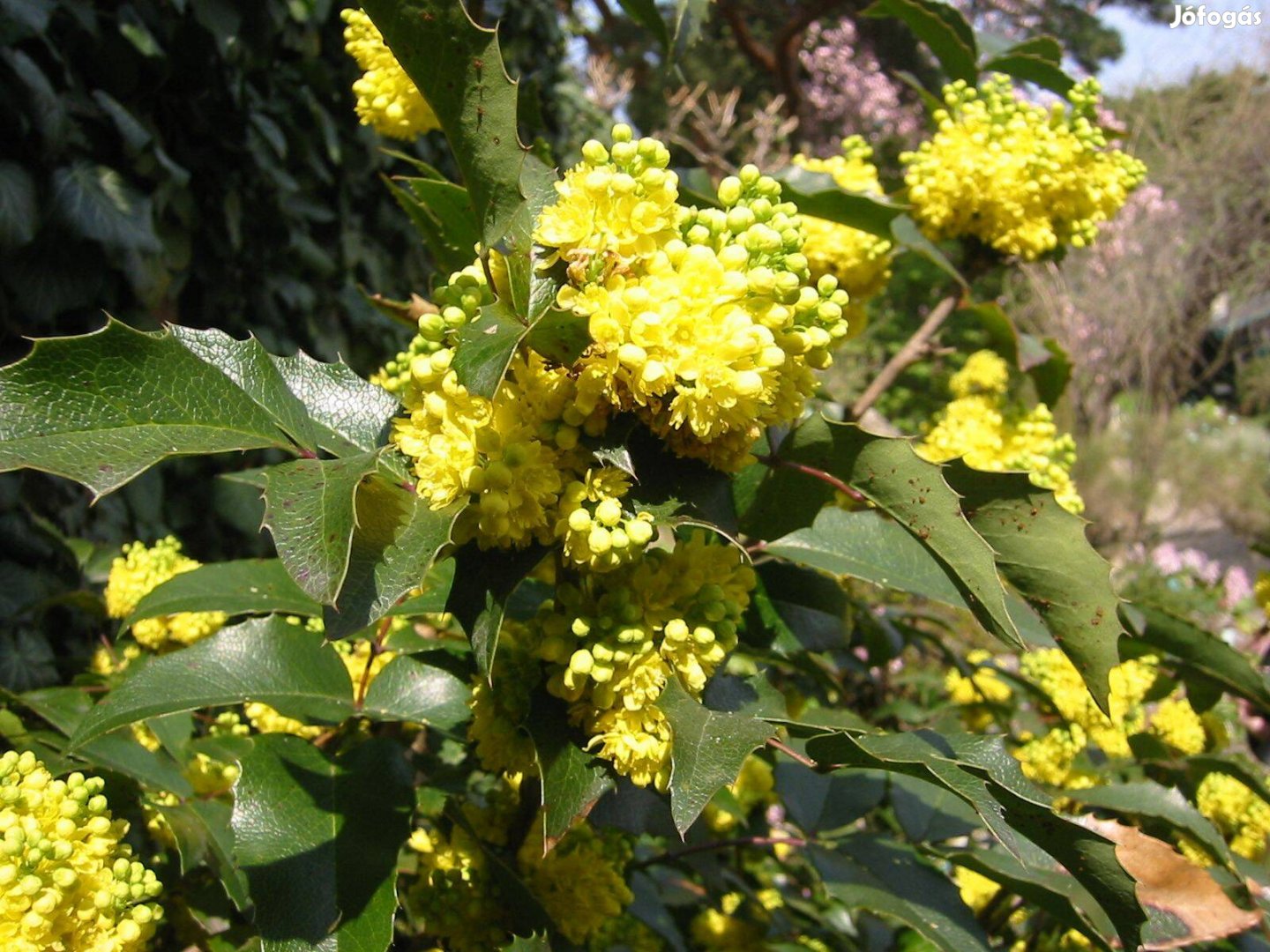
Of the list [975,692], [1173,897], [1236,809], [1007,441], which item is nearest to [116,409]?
[1173,897]

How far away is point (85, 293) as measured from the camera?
1.93m

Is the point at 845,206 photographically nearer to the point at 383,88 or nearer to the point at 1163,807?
the point at 383,88

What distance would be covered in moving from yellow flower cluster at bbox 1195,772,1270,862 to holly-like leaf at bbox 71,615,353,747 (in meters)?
1.58

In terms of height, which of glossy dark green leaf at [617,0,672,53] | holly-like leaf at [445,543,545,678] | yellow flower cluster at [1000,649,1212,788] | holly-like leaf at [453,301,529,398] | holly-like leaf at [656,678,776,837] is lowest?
yellow flower cluster at [1000,649,1212,788]

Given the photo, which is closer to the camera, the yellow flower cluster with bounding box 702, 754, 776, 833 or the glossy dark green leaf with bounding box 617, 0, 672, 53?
the glossy dark green leaf with bounding box 617, 0, 672, 53

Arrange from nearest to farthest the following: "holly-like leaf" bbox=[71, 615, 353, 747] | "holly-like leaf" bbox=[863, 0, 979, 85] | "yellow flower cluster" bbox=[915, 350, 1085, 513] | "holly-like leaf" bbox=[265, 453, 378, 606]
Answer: "holly-like leaf" bbox=[265, 453, 378, 606], "holly-like leaf" bbox=[71, 615, 353, 747], "holly-like leaf" bbox=[863, 0, 979, 85], "yellow flower cluster" bbox=[915, 350, 1085, 513]

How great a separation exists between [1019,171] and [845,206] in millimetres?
398

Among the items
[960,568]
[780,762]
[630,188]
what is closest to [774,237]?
[630,188]

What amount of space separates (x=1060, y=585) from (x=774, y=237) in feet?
1.07

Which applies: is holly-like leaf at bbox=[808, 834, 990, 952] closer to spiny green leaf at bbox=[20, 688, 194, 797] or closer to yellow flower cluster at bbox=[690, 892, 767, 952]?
yellow flower cluster at bbox=[690, 892, 767, 952]

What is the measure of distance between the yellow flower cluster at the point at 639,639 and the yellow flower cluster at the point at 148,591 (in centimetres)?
76

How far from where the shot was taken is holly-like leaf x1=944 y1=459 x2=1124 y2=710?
2.19ft

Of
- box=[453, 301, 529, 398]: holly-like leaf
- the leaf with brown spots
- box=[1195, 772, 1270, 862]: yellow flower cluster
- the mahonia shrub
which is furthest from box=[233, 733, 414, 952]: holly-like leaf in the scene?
box=[1195, 772, 1270, 862]: yellow flower cluster

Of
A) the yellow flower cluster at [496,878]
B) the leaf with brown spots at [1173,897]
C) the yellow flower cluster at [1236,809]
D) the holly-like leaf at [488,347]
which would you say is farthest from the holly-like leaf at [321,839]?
the yellow flower cluster at [1236,809]
